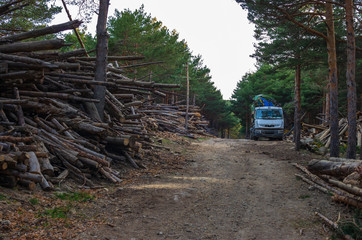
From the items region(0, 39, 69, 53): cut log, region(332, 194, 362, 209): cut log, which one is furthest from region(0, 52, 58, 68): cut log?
region(332, 194, 362, 209): cut log

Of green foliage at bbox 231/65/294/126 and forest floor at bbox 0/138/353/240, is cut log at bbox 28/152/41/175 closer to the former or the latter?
forest floor at bbox 0/138/353/240

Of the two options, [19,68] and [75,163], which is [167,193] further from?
[19,68]

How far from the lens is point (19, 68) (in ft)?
25.5

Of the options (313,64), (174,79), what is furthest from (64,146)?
(174,79)

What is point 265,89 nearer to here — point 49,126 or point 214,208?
point 49,126

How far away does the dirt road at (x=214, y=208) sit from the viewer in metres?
5.02

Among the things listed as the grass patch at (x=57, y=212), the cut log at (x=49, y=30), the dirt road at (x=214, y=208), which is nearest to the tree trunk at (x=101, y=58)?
the cut log at (x=49, y=30)

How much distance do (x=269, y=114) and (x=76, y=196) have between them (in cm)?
1999

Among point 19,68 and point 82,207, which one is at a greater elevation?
point 19,68

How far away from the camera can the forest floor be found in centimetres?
466

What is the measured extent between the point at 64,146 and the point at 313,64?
14.6 meters

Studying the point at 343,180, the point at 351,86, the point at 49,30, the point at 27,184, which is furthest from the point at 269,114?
the point at 27,184

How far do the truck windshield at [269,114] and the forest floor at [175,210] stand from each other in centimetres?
1469

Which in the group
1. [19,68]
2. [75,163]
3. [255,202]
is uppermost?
[19,68]
